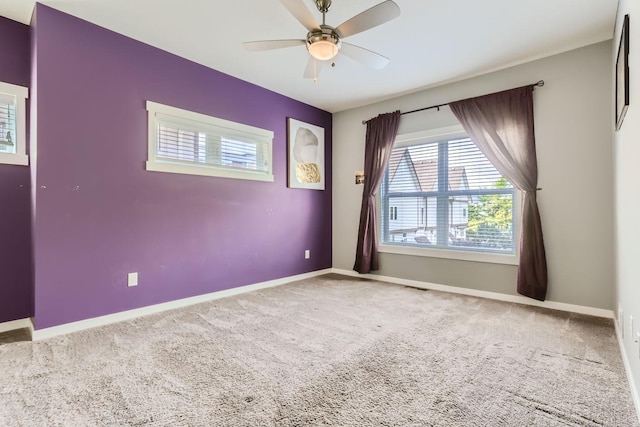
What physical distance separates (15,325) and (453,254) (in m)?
4.62

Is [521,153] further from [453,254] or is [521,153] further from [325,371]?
[325,371]

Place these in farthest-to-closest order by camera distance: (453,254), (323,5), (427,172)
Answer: (427,172), (453,254), (323,5)

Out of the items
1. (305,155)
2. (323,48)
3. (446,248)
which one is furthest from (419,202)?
(323,48)

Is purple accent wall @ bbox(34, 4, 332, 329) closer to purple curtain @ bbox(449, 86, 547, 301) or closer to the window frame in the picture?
the window frame

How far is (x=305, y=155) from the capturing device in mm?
4891

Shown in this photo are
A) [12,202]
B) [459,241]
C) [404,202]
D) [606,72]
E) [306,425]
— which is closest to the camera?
[306,425]

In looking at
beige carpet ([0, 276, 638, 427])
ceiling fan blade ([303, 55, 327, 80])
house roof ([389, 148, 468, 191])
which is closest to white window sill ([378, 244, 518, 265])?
beige carpet ([0, 276, 638, 427])

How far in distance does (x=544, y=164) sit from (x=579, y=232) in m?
0.77

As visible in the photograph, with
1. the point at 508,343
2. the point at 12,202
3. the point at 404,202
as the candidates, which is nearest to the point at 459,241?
the point at 404,202

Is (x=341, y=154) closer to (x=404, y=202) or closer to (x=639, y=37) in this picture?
(x=404, y=202)

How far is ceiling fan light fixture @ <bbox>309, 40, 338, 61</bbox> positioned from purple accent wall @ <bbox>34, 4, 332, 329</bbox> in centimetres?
183

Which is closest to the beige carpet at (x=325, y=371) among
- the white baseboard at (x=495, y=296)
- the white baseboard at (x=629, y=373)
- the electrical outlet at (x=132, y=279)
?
the white baseboard at (x=629, y=373)

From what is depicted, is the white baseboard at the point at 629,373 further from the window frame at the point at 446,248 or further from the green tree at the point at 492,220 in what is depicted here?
the green tree at the point at 492,220

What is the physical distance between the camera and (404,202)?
461 centimetres
